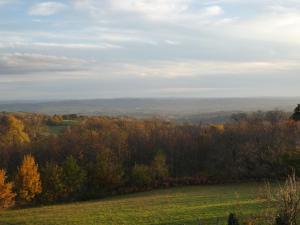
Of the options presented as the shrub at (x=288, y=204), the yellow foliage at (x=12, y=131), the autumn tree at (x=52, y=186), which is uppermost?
the shrub at (x=288, y=204)

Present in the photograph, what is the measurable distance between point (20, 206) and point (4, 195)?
19.5 feet

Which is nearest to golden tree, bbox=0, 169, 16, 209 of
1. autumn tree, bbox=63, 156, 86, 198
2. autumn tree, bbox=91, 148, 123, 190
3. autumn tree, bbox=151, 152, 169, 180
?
autumn tree, bbox=63, 156, 86, 198

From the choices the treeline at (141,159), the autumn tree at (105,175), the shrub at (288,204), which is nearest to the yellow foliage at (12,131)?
the treeline at (141,159)

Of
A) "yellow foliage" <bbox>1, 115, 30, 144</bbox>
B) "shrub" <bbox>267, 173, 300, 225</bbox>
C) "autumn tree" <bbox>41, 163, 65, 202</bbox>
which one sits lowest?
"autumn tree" <bbox>41, 163, 65, 202</bbox>

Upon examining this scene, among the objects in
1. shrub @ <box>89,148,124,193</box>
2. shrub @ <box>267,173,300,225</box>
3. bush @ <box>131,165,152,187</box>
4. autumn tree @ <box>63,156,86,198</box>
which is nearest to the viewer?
shrub @ <box>267,173,300,225</box>

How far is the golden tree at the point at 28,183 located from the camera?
55.1 metres

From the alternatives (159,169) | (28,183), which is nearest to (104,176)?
(159,169)

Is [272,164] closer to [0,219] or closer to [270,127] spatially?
[270,127]

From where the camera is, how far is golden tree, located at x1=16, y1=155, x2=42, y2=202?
55125 mm

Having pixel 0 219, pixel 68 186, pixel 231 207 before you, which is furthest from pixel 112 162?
pixel 231 207

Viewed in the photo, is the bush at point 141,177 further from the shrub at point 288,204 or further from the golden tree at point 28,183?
the shrub at point 288,204

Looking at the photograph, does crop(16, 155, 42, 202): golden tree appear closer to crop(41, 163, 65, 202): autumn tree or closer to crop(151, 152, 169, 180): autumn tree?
crop(41, 163, 65, 202): autumn tree

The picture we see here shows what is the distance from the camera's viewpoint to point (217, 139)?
7462cm

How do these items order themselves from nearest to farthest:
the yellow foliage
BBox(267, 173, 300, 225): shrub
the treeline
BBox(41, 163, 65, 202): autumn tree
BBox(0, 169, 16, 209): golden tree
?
BBox(267, 173, 300, 225): shrub, BBox(0, 169, 16, 209): golden tree, BBox(41, 163, 65, 202): autumn tree, the treeline, the yellow foliage
